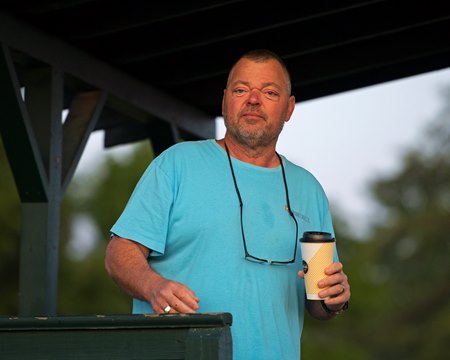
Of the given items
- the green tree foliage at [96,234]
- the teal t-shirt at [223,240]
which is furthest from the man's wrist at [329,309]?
the green tree foliage at [96,234]

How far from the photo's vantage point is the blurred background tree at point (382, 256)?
35188 millimetres

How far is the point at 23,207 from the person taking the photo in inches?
209

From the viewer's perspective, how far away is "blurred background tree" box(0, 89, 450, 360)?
3519 cm

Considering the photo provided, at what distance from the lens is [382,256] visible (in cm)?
4125

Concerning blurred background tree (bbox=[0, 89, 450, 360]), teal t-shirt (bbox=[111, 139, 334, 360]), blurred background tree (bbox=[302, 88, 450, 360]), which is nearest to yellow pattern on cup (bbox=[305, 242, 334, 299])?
teal t-shirt (bbox=[111, 139, 334, 360])

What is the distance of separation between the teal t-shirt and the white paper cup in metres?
0.20

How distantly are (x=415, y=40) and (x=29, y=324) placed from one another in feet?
11.7

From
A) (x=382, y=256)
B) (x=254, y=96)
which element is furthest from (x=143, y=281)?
(x=382, y=256)

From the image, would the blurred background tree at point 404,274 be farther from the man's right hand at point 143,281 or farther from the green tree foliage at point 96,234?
the man's right hand at point 143,281

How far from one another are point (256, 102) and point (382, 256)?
37.9 m

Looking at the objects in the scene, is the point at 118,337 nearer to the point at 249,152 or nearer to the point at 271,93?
the point at 249,152

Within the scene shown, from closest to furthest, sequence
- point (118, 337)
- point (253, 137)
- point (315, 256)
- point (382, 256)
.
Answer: point (118, 337), point (315, 256), point (253, 137), point (382, 256)

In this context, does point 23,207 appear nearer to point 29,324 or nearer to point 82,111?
point 82,111

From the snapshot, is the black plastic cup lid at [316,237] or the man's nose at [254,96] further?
the man's nose at [254,96]
